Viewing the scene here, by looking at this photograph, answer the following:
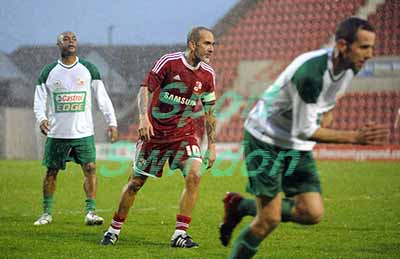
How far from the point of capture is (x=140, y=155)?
8.10 metres

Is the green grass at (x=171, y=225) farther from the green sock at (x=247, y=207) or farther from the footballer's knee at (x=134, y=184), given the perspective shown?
the green sock at (x=247, y=207)

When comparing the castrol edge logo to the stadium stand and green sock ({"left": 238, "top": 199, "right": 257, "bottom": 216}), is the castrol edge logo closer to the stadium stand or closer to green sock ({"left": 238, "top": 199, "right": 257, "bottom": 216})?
green sock ({"left": 238, "top": 199, "right": 257, "bottom": 216})

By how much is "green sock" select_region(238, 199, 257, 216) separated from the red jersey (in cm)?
182

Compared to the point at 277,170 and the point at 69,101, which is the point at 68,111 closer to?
the point at 69,101

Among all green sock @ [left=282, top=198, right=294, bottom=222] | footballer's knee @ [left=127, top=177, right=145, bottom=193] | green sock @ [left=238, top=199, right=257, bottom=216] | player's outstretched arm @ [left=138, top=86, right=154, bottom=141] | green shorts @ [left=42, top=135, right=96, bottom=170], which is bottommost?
green shorts @ [left=42, top=135, right=96, bottom=170]

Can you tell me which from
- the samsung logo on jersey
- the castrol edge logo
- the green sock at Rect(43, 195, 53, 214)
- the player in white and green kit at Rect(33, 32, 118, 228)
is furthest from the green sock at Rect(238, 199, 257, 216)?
the castrol edge logo

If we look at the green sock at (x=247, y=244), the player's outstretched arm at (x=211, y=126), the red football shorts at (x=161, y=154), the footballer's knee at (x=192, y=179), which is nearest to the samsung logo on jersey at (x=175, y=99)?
the player's outstretched arm at (x=211, y=126)

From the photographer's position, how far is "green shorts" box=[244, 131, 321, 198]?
5.77m

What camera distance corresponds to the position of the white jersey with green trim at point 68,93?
10133 millimetres

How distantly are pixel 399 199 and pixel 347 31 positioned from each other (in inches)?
332

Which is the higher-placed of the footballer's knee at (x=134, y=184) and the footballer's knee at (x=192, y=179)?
the footballer's knee at (x=192, y=179)

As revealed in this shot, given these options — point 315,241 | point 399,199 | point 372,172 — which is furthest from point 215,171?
point 315,241

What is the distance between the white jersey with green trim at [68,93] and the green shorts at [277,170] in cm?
442

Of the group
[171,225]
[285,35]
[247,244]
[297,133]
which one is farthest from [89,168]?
[285,35]
